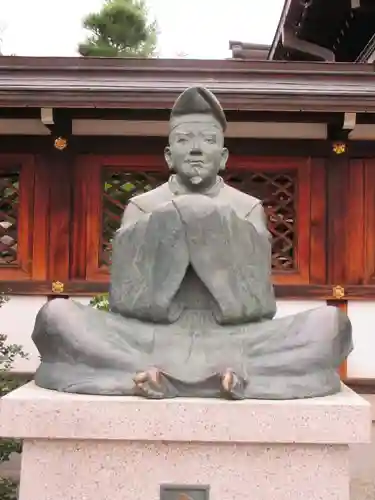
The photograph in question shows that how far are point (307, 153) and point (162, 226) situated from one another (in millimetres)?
3668

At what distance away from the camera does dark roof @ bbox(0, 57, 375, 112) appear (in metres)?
6.02

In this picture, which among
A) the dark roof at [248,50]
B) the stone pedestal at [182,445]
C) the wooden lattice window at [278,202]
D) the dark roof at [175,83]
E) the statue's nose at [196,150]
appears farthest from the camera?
the dark roof at [248,50]

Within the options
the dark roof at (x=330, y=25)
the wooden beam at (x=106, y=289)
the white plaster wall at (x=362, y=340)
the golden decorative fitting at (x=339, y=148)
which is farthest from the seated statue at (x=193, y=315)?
the dark roof at (x=330, y=25)

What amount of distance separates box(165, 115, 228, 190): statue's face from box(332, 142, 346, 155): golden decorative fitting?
3328 millimetres

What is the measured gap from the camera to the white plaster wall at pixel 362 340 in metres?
6.58

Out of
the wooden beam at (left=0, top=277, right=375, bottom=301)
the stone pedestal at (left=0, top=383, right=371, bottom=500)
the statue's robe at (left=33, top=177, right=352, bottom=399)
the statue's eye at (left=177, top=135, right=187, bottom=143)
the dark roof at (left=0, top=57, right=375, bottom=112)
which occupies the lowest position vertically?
the stone pedestal at (left=0, top=383, right=371, bottom=500)

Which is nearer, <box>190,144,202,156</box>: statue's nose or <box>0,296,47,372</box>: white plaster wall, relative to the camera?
<box>190,144,202,156</box>: statue's nose

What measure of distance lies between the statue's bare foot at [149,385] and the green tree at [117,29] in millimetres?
12867

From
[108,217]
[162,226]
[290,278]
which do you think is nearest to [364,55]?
[290,278]

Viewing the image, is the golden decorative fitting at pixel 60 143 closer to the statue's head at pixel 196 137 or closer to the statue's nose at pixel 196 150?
the statue's head at pixel 196 137

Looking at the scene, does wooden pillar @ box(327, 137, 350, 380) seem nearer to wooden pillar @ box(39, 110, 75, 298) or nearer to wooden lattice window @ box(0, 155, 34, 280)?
wooden pillar @ box(39, 110, 75, 298)

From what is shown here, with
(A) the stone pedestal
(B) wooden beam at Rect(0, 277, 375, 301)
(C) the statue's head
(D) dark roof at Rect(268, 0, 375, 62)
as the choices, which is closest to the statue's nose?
(C) the statue's head

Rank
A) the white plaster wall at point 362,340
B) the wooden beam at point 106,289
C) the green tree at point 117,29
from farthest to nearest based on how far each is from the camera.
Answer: the green tree at point 117,29 < the white plaster wall at point 362,340 < the wooden beam at point 106,289

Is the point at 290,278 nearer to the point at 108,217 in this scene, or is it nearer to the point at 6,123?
the point at 108,217
